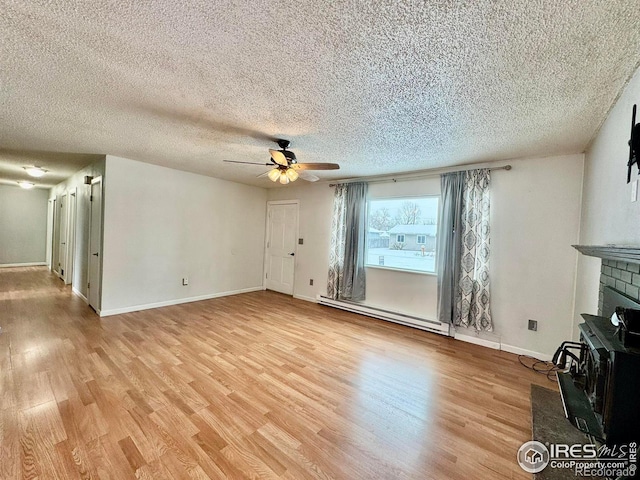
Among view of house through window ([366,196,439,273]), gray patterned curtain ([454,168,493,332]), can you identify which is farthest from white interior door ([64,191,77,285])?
gray patterned curtain ([454,168,493,332])

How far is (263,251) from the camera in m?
6.30

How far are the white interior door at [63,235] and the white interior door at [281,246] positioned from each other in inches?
179

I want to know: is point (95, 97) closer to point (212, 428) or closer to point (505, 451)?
point (212, 428)

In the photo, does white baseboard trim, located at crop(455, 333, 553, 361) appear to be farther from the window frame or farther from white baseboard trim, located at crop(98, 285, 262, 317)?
white baseboard trim, located at crop(98, 285, 262, 317)

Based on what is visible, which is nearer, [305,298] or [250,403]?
[250,403]

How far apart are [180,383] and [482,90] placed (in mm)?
3302

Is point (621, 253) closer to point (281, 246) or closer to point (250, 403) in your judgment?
point (250, 403)

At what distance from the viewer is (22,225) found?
299 inches

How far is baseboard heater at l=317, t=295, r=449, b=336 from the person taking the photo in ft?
12.2

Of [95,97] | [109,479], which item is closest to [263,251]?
[95,97]

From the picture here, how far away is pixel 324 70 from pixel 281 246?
181 inches

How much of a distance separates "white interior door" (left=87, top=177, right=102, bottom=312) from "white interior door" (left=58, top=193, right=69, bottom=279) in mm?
2437

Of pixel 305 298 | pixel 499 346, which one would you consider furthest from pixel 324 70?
pixel 305 298

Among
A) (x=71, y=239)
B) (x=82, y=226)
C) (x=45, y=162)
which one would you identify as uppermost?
(x=45, y=162)
